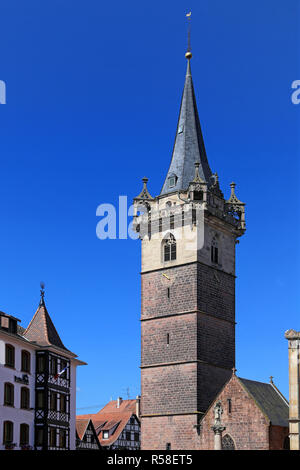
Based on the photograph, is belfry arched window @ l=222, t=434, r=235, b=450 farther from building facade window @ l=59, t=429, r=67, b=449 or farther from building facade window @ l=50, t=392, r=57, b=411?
building facade window @ l=50, t=392, r=57, b=411

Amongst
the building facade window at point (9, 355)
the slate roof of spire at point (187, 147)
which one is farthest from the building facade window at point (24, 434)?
the slate roof of spire at point (187, 147)

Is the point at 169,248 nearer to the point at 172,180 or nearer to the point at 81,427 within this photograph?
the point at 172,180

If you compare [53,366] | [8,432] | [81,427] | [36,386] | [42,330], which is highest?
[42,330]

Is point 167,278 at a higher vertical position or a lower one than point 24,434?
higher

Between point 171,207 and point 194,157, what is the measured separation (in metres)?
4.65

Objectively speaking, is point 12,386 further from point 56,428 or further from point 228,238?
point 228,238

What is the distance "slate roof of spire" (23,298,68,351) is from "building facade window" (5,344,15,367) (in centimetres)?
386

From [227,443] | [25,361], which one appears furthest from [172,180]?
[227,443]

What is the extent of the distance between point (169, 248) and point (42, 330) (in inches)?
394

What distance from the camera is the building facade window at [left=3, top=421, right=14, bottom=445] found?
1812 inches

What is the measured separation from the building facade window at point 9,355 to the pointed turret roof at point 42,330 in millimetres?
3856

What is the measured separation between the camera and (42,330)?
53.3 m

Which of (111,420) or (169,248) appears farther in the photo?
(111,420)
